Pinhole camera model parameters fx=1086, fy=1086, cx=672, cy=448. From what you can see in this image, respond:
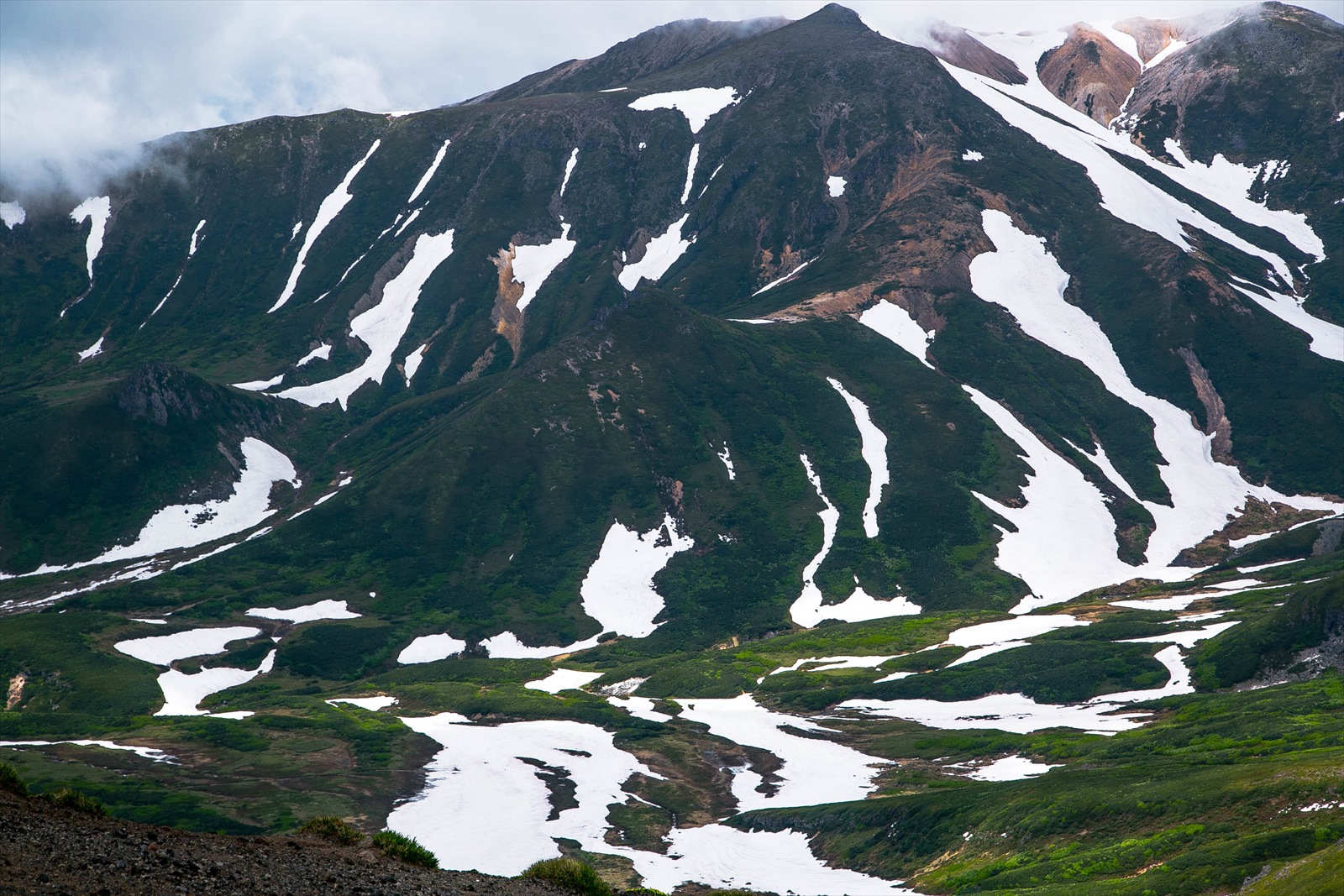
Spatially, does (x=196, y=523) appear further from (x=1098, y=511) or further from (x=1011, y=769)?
(x=1011, y=769)

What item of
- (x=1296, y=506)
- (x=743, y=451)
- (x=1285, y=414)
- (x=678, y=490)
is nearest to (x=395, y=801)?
(x=678, y=490)

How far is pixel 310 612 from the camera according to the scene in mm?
150125

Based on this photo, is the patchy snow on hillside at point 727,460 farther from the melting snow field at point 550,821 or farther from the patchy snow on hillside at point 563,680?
the melting snow field at point 550,821

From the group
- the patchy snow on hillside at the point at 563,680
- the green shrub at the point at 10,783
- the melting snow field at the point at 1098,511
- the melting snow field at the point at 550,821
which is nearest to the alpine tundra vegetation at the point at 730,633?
the melting snow field at the point at 550,821

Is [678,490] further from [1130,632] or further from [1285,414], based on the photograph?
[1285,414]

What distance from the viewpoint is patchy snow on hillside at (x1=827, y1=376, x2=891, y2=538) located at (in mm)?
168500

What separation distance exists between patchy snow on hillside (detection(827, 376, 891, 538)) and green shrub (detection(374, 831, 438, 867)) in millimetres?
138010

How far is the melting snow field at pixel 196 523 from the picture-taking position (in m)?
175

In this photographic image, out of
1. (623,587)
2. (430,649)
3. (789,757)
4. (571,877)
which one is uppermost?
(571,877)

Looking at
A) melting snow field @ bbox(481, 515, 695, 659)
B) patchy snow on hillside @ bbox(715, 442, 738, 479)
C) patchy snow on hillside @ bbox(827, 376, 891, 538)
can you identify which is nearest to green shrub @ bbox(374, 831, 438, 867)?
melting snow field @ bbox(481, 515, 695, 659)

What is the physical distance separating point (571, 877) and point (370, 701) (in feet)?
290

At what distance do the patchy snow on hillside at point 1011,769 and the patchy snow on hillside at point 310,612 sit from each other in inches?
3937

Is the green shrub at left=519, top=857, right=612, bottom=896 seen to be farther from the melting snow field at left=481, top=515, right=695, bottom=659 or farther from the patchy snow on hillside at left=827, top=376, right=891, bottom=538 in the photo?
the patchy snow on hillside at left=827, top=376, right=891, bottom=538

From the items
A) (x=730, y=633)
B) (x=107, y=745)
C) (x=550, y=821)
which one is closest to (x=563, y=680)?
(x=730, y=633)
